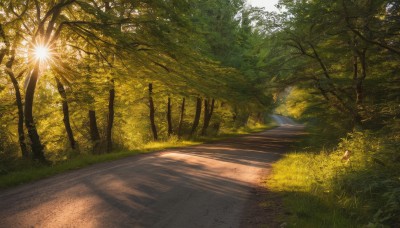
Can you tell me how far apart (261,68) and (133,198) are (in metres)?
12.4

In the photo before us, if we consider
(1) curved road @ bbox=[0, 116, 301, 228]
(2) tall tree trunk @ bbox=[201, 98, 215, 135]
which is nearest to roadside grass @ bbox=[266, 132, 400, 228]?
(1) curved road @ bbox=[0, 116, 301, 228]

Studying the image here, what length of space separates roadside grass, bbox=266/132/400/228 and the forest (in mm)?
37

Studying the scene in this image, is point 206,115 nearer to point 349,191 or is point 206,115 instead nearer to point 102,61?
point 102,61

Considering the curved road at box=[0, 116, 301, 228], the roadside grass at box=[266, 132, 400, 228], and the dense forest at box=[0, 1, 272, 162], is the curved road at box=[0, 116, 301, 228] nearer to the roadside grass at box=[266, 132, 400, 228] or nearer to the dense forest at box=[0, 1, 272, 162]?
the roadside grass at box=[266, 132, 400, 228]

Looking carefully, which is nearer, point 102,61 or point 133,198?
point 133,198

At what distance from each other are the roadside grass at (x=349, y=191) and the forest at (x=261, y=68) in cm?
4

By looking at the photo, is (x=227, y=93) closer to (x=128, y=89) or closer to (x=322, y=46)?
(x=128, y=89)

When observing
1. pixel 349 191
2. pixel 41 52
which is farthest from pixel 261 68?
pixel 349 191

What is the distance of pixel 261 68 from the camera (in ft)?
58.6

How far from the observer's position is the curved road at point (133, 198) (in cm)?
611

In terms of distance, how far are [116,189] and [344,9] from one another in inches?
348

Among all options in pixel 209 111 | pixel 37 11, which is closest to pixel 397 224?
pixel 37 11

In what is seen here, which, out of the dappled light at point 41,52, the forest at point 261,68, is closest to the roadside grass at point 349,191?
the forest at point 261,68

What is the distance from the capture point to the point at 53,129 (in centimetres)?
2539
